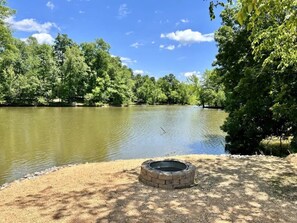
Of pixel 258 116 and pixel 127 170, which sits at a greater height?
pixel 258 116

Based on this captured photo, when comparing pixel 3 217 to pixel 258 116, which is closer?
pixel 3 217

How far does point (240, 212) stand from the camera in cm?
476

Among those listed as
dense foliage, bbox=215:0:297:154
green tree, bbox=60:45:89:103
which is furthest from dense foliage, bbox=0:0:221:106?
dense foliage, bbox=215:0:297:154

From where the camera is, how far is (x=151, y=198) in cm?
527

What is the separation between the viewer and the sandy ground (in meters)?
4.56

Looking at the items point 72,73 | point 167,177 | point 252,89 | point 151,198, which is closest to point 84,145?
point 252,89

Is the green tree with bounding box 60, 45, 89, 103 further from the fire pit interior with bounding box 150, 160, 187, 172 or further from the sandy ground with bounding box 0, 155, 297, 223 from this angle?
the fire pit interior with bounding box 150, 160, 187, 172

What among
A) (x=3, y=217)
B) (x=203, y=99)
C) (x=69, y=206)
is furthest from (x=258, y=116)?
(x=203, y=99)

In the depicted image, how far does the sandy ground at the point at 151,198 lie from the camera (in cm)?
456

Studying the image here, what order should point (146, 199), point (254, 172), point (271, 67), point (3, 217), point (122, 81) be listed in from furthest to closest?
point (122, 81), point (271, 67), point (254, 172), point (146, 199), point (3, 217)

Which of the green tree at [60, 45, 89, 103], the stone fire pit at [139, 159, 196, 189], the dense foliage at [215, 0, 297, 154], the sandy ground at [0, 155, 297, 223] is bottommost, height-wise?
the sandy ground at [0, 155, 297, 223]

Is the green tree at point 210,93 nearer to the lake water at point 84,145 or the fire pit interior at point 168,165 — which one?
the lake water at point 84,145

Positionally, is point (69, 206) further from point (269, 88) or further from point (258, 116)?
point (258, 116)

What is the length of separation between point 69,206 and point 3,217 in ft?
3.52
